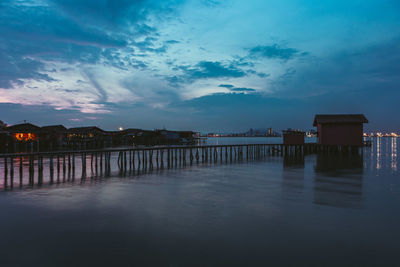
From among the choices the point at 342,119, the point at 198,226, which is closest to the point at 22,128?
the point at 198,226

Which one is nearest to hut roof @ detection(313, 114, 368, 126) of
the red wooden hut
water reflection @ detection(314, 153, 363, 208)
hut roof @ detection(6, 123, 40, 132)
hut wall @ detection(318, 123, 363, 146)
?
the red wooden hut

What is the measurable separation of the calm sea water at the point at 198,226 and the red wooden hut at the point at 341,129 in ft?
70.6

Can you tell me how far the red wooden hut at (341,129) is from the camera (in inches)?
1314

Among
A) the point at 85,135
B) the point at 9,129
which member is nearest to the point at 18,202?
the point at 9,129

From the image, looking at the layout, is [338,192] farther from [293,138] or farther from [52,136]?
[52,136]

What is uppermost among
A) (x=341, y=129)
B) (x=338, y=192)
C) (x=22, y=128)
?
(x=22, y=128)

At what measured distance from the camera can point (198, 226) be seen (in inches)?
314

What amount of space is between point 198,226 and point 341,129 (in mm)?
32396

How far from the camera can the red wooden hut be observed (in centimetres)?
3338

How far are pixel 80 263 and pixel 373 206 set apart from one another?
10654 millimetres

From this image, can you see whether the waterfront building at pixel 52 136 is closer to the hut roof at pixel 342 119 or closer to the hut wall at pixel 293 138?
the hut wall at pixel 293 138

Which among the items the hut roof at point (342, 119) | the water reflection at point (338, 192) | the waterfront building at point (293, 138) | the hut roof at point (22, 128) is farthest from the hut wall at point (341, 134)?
the hut roof at point (22, 128)

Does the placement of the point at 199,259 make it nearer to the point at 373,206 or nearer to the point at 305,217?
the point at 305,217

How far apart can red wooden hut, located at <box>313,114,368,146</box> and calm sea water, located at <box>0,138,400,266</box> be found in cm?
2151
